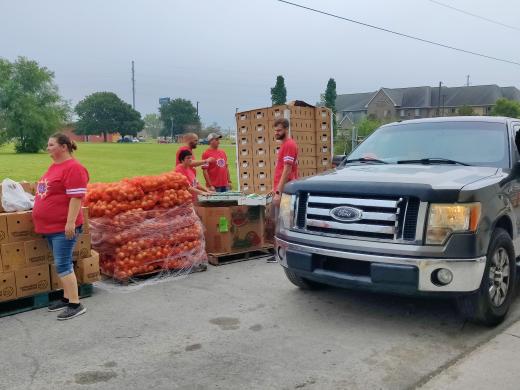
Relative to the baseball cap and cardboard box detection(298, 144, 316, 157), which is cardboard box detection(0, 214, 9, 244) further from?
cardboard box detection(298, 144, 316, 157)

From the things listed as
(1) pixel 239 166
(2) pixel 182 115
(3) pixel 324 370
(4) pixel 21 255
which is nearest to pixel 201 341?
(3) pixel 324 370

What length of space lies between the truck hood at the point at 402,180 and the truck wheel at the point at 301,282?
1.09m

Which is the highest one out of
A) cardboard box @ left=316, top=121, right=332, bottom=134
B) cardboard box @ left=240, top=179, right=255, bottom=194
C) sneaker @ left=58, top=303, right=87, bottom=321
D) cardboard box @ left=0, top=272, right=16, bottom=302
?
cardboard box @ left=316, top=121, right=332, bottom=134

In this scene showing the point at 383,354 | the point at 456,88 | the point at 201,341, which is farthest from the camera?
the point at 456,88

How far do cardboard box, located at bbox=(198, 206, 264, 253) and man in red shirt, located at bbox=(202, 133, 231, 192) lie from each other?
2.10m

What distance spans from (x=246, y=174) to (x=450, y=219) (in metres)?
7.05

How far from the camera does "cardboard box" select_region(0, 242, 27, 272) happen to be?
501cm

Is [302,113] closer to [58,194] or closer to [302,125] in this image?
[302,125]

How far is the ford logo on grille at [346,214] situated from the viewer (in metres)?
4.25

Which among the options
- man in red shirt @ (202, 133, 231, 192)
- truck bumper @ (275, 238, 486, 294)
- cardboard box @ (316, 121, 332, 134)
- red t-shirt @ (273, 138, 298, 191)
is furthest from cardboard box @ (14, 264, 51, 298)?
cardboard box @ (316, 121, 332, 134)

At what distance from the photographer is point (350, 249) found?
424 centimetres

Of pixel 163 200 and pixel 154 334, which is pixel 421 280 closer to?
pixel 154 334

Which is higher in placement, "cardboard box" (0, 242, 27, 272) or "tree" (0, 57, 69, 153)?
"tree" (0, 57, 69, 153)

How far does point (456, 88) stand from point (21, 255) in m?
101
